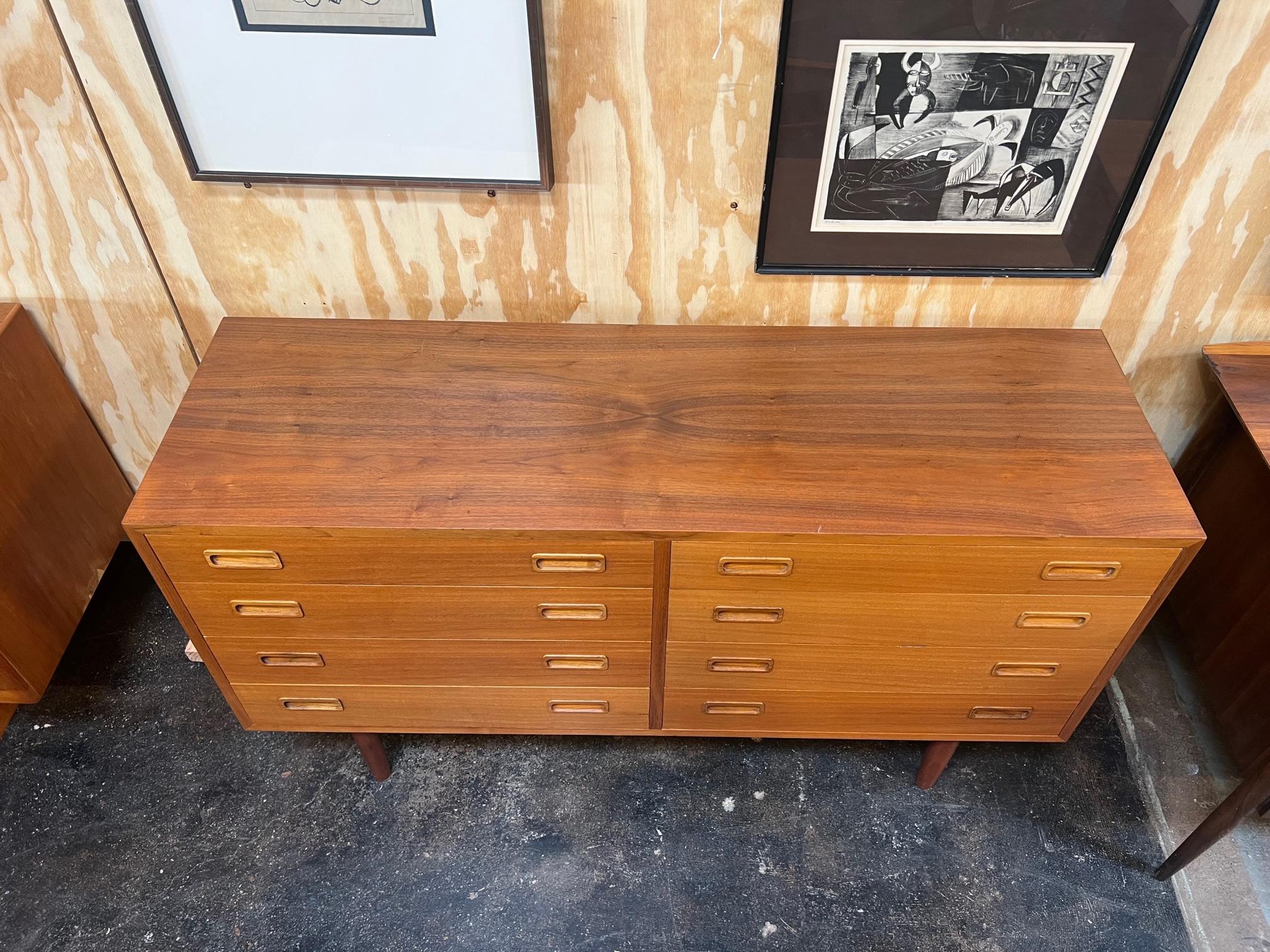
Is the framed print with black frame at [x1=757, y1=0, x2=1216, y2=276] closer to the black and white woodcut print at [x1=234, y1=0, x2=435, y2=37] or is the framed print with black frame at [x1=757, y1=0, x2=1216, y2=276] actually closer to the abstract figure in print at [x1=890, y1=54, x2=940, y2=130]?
the abstract figure in print at [x1=890, y1=54, x2=940, y2=130]

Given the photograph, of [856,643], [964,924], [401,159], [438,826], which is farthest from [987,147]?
[438,826]

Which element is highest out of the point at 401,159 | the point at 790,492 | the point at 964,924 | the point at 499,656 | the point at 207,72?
the point at 207,72

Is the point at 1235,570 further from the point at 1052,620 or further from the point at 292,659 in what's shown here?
the point at 292,659

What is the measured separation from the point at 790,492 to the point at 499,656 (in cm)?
53

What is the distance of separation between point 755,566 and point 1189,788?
1.11 m

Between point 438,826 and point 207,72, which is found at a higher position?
point 207,72

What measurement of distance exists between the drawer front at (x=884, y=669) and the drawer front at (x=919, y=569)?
0.15m

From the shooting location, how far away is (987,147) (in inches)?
52.4

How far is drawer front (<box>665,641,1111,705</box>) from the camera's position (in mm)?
1385

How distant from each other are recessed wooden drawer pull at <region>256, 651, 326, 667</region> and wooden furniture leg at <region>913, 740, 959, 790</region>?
1053mm

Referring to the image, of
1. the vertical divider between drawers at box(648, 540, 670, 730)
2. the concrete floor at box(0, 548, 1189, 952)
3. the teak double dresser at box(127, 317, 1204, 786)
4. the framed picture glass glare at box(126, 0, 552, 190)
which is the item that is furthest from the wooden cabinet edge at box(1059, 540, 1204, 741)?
the framed picture glass glare at box(126, 0, 552, 190)

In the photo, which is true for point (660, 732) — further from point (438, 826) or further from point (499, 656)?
point (438, 826)

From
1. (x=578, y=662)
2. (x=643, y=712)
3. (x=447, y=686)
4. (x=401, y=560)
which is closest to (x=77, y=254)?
(x=401, y=560)

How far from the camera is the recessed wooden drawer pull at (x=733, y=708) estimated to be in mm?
1504
